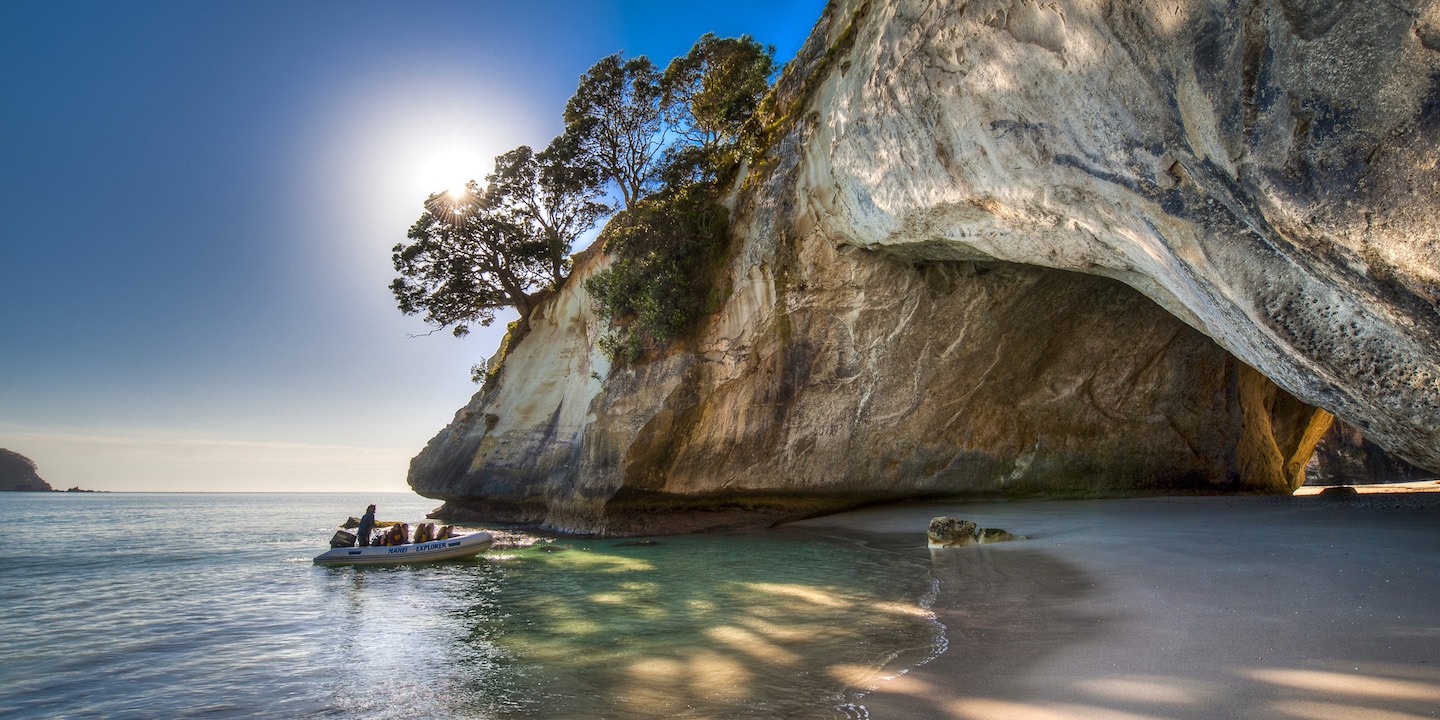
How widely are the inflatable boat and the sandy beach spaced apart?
34.3 feet

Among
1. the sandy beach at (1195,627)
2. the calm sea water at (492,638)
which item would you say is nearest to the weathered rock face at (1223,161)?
the sandy beach at (1195,627)

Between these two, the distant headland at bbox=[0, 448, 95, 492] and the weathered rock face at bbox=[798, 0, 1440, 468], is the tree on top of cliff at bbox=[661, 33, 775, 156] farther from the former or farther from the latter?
the distant headland at bbox=[0, 448, 95, 492]

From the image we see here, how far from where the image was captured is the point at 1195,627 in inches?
207

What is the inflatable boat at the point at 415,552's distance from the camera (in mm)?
15430

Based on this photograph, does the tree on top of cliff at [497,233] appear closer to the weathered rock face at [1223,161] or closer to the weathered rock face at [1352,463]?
the weathered rock face at [1223,161]

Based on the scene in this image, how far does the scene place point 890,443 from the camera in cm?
1686

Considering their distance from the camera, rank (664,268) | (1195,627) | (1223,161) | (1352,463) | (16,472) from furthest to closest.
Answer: (16,472) < (1352,463) < (664,268) < (1223,161) < (1195,627)

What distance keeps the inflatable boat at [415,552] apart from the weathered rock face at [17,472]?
581ft

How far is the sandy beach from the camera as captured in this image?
154 inches

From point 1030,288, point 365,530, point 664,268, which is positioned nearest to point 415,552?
point 365,530

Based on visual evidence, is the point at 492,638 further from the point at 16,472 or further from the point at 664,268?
the point at 16,472

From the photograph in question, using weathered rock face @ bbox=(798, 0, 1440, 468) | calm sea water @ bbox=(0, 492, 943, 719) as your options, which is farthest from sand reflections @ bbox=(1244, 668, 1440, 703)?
weathered rock face @ bbox=(798, 0, 1440, 468)

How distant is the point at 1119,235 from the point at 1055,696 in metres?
5.51

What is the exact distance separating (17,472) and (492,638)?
193353 millimetres
